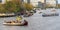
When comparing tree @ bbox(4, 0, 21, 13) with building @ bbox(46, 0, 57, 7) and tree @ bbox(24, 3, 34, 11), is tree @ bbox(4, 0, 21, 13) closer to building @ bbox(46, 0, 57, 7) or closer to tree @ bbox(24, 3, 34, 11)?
tree @ bbox(24, 3, 34, 11)

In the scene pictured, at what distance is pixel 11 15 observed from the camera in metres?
5.87

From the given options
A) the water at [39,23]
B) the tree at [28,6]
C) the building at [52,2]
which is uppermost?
the building at [52,2]

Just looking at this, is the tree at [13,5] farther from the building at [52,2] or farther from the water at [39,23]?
the building at [52,2]

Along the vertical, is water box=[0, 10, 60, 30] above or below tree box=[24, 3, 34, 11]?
below

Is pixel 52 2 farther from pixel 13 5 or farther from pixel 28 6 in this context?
pixel 13 5

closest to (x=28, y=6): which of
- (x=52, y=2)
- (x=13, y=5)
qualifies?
(x=13, y=5)

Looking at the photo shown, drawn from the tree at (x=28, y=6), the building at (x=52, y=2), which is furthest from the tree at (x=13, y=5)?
the building at (x=52, y=2)

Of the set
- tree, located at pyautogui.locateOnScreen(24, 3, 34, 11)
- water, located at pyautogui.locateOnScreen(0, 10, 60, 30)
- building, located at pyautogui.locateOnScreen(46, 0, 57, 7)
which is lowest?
water, located at pyautogui.locateOnScreen(0, 10, 60, 30)

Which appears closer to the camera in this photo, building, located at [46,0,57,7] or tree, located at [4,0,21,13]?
building, located at [46,0,57,7]

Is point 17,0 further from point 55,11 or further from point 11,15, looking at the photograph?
point 55,11

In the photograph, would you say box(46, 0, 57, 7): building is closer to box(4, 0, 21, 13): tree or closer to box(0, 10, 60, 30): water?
box(0, 10, 60, 30): water

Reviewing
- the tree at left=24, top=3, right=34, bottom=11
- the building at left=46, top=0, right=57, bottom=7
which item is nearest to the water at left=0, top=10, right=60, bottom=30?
the tree at left=24, top=3, right=34, bottom=11

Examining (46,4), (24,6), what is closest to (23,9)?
(24,6)

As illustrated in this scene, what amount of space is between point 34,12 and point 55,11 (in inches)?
15.7
